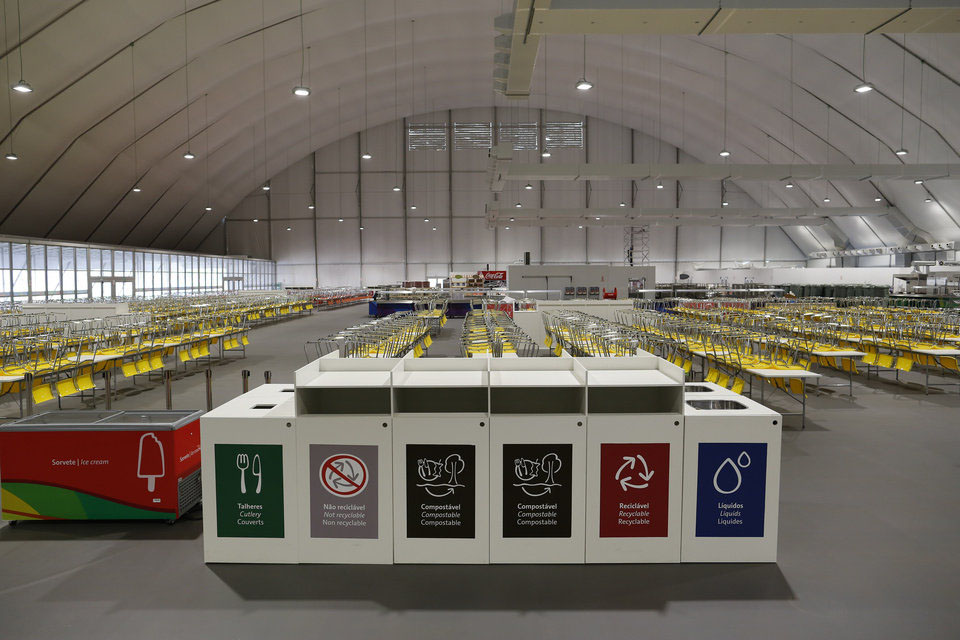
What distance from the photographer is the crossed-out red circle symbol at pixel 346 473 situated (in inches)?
142

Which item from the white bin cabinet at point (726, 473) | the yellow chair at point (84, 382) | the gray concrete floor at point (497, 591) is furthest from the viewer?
the yellow chair at point (84, 382)

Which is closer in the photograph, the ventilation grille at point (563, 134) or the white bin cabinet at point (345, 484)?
the white bin cabinet at point (345, 484)

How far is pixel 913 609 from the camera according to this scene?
3.18 meters

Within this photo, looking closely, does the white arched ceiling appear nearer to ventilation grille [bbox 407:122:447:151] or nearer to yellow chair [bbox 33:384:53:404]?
ventilation grille [bbox 407:122:447:151]

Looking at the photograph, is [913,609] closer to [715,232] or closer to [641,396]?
[641,396]

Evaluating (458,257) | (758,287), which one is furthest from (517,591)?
(458,257)

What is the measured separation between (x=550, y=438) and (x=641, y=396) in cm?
87

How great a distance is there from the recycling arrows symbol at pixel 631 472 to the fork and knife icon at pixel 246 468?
2122 millimetres

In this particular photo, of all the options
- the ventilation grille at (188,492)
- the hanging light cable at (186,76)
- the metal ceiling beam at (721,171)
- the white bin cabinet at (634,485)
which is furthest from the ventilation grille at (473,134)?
the white bin cabinet at (634,485)

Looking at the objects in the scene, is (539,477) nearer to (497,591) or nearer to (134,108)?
(497,591)

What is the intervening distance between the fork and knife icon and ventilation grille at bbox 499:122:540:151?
1360 inches

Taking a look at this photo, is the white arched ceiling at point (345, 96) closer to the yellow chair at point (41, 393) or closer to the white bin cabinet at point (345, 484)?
the yellow chair at point (41, 393)

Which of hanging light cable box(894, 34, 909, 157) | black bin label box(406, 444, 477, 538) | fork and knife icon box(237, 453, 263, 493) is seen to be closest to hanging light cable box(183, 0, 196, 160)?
fork and knife icon box(237, 453, 263, 493)

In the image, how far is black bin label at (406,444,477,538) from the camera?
142 inches
